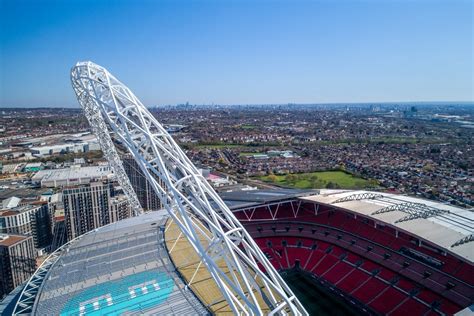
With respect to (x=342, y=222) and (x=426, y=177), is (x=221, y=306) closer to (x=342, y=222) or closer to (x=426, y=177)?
(x=342, y=222)

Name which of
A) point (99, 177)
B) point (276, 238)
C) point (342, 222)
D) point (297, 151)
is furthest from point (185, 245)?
point (297, 151)

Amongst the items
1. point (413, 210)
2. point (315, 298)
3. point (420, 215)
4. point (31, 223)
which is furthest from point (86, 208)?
point (420, 215)

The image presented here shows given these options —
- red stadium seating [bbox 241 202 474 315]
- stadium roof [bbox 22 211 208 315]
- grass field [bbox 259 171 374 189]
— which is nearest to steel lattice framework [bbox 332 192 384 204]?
red stadium seating [bbox 241 202 474 315]

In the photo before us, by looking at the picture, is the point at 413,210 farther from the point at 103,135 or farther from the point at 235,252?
the point at 103,135

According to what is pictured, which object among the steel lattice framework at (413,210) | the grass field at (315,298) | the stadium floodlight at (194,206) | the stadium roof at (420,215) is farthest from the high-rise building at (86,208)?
the steel lattice framework at (413,210)

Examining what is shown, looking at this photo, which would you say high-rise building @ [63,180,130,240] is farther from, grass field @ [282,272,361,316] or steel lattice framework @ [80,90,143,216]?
grass field @ [282,272,361,316]

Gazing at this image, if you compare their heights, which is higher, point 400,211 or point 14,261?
point 400,211
